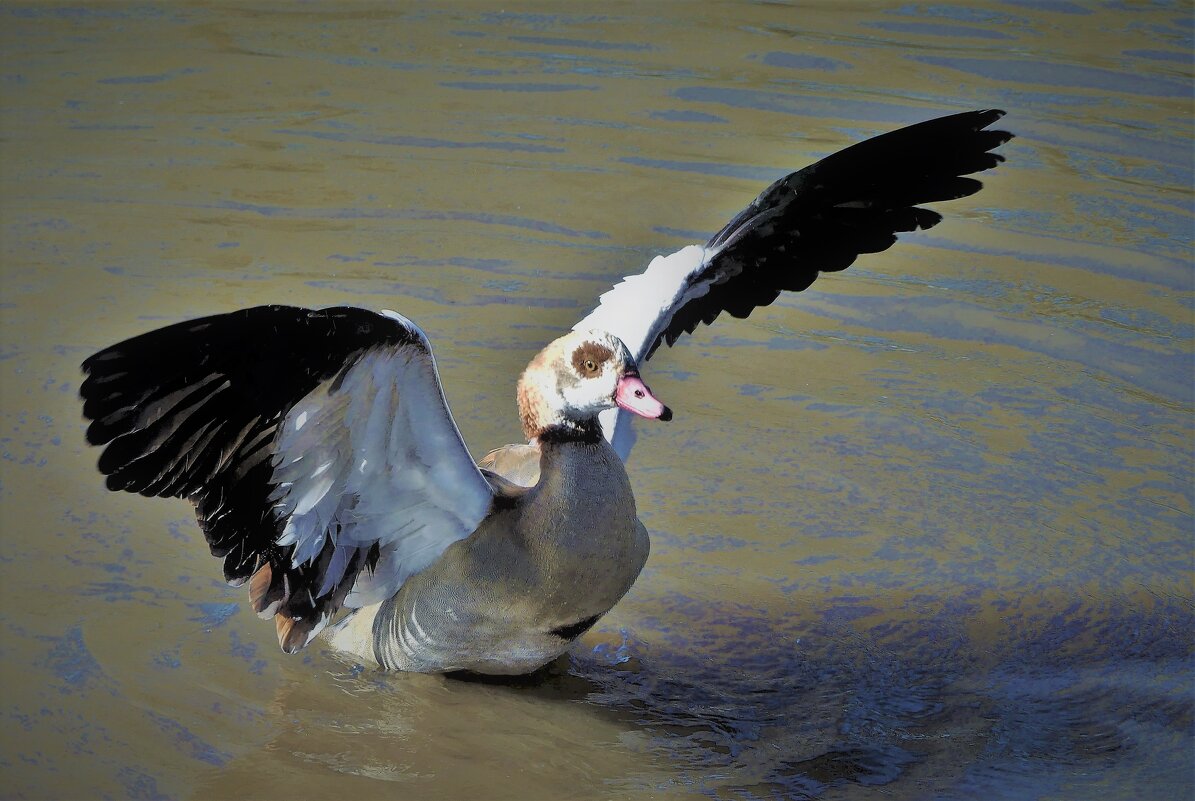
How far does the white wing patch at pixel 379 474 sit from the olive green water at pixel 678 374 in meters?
0.49

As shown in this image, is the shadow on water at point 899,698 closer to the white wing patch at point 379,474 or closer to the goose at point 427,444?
the goose at point 427,444

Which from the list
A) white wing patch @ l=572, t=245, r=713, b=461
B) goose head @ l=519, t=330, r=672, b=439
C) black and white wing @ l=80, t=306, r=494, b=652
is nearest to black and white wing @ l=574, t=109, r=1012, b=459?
white wing patch @ l=572, t=245, r=713, b=461

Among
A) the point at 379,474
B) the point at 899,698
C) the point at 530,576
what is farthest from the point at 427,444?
the point at 899,698

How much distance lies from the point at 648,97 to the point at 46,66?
14.1ft

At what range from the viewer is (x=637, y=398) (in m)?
4.12

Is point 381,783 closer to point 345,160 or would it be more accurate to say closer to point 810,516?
point 810,516

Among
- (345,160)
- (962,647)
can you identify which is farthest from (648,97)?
(962,647)

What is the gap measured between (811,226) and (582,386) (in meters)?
1.36

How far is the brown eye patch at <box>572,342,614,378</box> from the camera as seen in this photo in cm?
416

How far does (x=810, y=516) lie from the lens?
5633mm

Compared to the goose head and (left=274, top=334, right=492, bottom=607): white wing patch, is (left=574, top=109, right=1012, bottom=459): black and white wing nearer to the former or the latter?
the goose head

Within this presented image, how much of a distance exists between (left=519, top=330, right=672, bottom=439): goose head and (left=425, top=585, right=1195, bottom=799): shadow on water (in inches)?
37.0

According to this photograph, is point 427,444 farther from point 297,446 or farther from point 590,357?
point 590,357

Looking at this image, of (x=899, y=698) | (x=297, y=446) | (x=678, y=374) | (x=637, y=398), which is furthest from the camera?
(x=678, y=374)
